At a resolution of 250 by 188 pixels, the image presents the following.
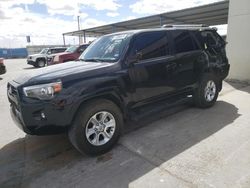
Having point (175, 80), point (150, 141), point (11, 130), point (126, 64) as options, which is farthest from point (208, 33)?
point (11, 130)

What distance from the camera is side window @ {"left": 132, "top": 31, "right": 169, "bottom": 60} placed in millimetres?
4195

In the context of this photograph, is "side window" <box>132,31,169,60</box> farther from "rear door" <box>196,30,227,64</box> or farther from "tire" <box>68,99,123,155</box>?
"rear door" <box>196,30,227,64</box>

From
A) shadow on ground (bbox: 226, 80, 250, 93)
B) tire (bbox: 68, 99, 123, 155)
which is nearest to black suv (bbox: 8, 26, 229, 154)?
tire (bbox: 68, 99, 123, 155)

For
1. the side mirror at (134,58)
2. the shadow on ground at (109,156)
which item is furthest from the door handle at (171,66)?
the shadow on ground at (109,156)

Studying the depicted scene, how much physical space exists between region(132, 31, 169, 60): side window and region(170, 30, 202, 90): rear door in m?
0.30

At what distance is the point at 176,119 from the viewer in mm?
4992

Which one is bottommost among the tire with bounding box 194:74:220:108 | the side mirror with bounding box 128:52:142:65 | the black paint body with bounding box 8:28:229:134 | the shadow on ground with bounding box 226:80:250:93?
the shadow on ground with bounding box 226:80:250:93

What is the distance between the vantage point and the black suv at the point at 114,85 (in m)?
3.27

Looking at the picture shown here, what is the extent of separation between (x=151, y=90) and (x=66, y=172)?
6.59 feet

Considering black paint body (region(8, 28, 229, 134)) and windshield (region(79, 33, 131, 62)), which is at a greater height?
windshield (region(79, 33, 131, 62))

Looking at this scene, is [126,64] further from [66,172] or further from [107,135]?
[66,172]

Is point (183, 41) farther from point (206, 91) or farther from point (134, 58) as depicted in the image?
point (134, 58)

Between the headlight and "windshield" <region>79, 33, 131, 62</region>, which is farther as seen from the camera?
"windshield" <region>79, 33, 131, 62</region>

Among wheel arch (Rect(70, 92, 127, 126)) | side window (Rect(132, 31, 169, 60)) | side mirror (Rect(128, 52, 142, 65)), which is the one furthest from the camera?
side window (Rect(132, 31, 169, 60))
